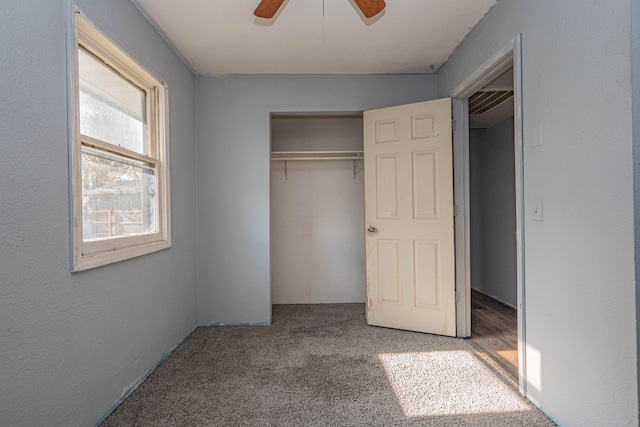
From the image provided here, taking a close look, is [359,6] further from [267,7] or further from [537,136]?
[537,136]

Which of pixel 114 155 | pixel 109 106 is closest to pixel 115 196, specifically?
pixel 114 155

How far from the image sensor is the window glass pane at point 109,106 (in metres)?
1.79

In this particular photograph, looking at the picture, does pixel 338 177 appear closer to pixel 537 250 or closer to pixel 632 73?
pixel 537 250

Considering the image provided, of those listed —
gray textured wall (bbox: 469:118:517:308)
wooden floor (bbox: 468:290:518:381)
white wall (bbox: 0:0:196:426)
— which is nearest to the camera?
white wall (bbox: 0:0:196:426)

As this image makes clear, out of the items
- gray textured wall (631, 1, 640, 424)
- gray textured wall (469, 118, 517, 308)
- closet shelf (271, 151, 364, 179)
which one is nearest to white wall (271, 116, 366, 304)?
closet shelf (271, 151, 364, 179)

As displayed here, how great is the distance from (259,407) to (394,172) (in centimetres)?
213

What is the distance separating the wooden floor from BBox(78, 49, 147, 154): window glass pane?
2.90 m

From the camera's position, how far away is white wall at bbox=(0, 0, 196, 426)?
1.24m

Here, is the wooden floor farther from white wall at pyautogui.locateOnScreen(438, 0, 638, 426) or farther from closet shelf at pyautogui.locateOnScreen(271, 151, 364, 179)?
closet shelf at pyautogui.locateOnScreen(271, 151, 364, 179)

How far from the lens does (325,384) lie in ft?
6.93

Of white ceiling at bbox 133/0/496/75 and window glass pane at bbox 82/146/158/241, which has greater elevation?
white ceiling at bbox 133/0/496/75

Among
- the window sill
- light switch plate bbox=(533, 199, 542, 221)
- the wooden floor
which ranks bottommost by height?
the wooden floor

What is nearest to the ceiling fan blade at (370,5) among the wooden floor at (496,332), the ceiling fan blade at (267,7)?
the ceiling fan blade at (267,7)

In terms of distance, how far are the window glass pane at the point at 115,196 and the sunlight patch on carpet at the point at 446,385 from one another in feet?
6.28
